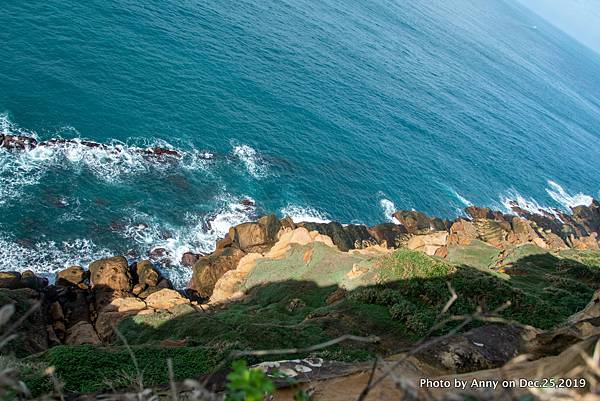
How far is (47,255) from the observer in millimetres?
36219

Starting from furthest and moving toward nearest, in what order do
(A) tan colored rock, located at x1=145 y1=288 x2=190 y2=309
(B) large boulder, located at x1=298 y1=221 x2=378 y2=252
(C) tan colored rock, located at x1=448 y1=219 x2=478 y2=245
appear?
(B) large boulder, located at x1=298 y1=221 x2=378 y2=252 → (C) tan colored rock, located at x1=448 y1=219 x2=478 y2=245 → (A) tan colored rock, located at x1=145 y1=288 x2=190 y2=309

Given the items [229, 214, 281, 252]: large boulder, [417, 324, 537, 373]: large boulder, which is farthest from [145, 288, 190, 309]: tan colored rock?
[417, 324, 537, 373]: large boulder

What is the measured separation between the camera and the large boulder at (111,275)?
35.5 meters

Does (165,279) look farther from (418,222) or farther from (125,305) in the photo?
(418,222)

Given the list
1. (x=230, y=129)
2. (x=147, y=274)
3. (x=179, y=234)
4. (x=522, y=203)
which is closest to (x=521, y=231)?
(x=522, y=203)

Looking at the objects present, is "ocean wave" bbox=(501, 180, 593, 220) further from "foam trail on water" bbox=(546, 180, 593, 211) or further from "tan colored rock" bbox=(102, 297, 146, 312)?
"tan colored rock" bbox=(102, 297, 146, 312)

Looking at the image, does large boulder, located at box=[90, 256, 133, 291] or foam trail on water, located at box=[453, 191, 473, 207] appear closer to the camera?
large boulder, located at box=[90, 256, 133, 291]

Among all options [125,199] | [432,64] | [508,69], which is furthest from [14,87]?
[508,69]

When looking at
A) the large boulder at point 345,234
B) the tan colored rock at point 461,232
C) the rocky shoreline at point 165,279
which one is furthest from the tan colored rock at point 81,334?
the tan colored rock at point 461,232

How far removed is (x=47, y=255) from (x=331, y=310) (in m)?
25.9

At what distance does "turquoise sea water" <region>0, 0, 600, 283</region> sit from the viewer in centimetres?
4169

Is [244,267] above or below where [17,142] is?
above

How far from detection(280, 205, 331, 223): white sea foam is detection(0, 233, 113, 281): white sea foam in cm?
2056

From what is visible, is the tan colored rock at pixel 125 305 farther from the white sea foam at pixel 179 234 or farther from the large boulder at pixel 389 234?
the large boulder at pixel 389 234
